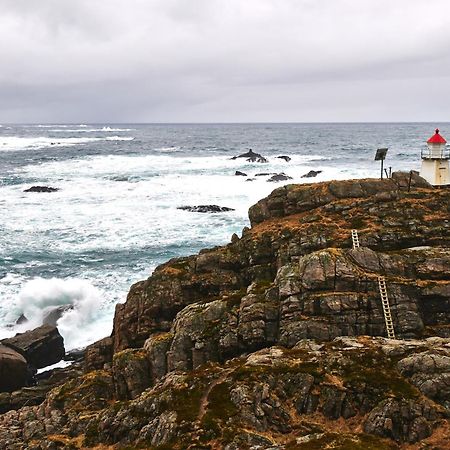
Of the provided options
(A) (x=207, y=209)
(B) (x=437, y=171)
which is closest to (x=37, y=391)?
(B) (x=437, y=171)

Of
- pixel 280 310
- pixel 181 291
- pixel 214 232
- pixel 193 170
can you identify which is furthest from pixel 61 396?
pixel 193 170

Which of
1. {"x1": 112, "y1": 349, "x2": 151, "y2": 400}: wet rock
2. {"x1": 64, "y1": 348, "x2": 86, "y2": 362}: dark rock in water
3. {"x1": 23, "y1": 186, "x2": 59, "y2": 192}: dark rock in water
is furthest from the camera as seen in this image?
{"x1": 23, "y1": 186, "x2": 59, "y2": 192}: dark rock in water

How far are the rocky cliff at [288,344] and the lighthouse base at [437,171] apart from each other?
5.94 metres

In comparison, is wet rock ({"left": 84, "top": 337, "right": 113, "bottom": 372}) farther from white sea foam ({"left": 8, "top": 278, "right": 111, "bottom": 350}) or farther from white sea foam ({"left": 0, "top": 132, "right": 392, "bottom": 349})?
white sea foam ({"left": 0, "top": 132, "right": 392, "bottom": 349})

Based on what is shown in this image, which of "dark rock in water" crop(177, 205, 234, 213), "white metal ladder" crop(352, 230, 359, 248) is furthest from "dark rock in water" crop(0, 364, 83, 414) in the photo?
"dark rock in water" crop(177, 205, 234, 213)

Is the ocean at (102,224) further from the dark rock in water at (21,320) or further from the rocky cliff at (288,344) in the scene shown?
the rocky cliff at (288,344)

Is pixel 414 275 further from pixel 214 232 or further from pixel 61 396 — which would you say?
pixel 214 232

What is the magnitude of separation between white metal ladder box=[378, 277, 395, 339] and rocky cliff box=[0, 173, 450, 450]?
0.31m

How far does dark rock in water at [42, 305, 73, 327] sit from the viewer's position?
4211 cm

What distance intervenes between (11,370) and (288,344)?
60.8 ft

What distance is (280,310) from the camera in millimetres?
24922

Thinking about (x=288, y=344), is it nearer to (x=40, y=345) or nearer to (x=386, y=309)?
(x=386, y=309)

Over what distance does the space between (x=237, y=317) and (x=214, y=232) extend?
1419 inches

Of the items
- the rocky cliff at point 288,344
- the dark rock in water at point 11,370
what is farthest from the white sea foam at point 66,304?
the rocky cliff at point 288,344
